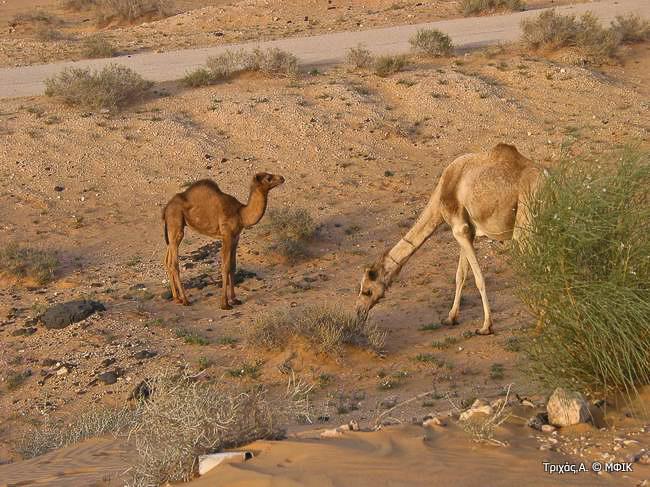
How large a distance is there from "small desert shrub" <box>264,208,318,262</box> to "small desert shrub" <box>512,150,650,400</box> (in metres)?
7.66

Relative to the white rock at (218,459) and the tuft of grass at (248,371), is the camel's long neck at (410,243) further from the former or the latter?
the white rock at (218,459)

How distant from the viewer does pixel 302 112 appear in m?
21.0

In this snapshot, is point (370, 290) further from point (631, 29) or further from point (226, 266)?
point (631, 29)

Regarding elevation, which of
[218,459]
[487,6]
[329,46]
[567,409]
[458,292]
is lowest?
[458,292]

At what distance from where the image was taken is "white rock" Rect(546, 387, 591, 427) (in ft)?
24.6

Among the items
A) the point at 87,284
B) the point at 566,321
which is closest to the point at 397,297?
the point at 87,284

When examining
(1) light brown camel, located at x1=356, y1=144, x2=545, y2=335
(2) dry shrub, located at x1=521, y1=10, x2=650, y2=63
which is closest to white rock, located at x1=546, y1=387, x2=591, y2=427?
(1) light brown camel, located at x1=356, y1=144, x2=545, y2=335

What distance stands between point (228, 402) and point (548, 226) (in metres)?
2.93

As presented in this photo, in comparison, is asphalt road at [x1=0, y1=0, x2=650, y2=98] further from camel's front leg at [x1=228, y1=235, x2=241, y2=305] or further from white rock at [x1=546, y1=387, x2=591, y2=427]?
white rock at [x1=546, y1=387, x2=591, y2=427]

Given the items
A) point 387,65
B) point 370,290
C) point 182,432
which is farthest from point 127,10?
point 182,432

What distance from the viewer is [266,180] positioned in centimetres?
1412

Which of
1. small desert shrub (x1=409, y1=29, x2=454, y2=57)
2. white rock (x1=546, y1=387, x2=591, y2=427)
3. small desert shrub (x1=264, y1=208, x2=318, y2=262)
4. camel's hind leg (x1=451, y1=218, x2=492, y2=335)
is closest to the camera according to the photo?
white rock (x1=546, y1=387, x2=591, y2=427)

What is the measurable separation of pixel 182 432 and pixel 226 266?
6859 mm

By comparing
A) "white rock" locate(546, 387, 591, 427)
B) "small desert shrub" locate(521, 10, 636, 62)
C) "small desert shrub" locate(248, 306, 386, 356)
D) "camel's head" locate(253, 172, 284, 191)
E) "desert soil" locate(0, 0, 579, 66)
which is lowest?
"small desert shrub" locate(248, 306, 386, 356)
